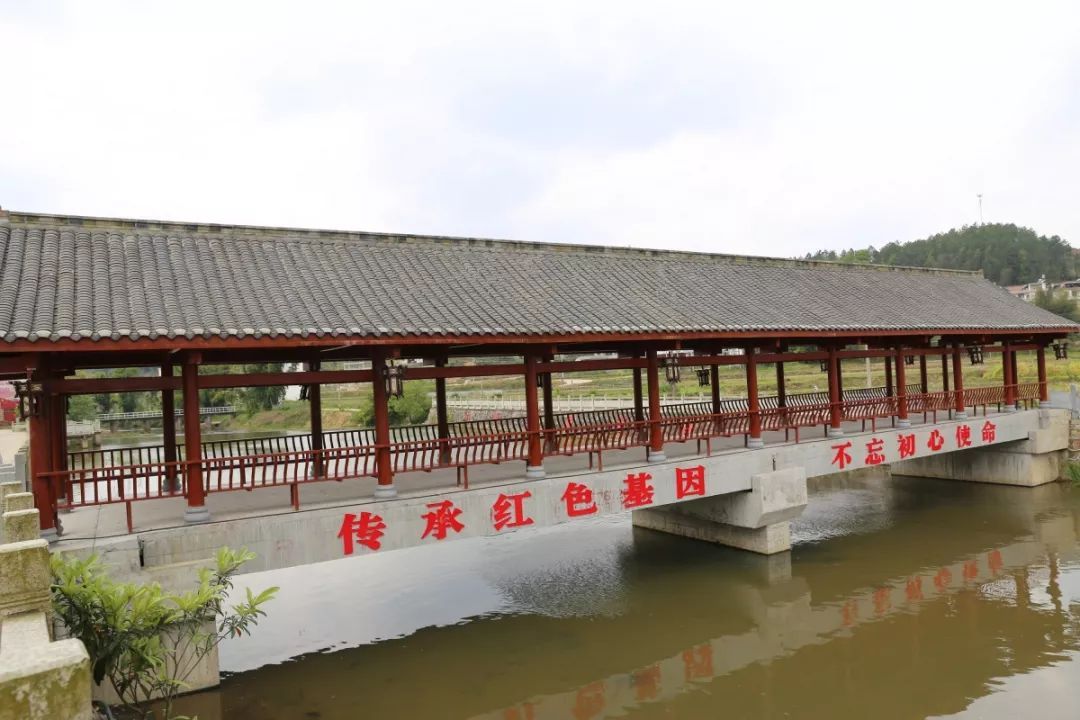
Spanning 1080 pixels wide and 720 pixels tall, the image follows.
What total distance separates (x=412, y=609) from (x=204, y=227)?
22.6 feet

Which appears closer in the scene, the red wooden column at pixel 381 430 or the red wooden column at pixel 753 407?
the red wooden column at pixel 381 430

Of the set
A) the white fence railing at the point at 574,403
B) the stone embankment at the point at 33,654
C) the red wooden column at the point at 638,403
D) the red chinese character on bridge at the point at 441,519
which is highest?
the red wooden column at the point at 638,403

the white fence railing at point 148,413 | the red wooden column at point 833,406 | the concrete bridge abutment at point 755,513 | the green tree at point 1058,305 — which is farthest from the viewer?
the green tree at point 1058,305

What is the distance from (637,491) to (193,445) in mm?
6597

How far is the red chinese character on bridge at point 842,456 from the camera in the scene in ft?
45.7

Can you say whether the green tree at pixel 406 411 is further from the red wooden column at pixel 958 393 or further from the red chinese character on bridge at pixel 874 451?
the red chinese character on bridge at pixel 874 451

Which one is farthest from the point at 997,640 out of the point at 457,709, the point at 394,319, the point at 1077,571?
the point at 394,319

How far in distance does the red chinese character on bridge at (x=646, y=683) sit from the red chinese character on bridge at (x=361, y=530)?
3.75 m

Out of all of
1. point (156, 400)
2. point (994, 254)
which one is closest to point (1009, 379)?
point (156, 400)

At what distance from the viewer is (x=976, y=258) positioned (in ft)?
350

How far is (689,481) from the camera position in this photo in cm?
1185

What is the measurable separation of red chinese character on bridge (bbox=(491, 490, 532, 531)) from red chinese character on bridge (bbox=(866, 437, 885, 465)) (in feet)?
26.5

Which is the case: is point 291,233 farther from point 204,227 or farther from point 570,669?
point 570,669

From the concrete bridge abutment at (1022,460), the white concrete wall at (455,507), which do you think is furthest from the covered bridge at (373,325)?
the concrete bridge abutment at (1022,460)
